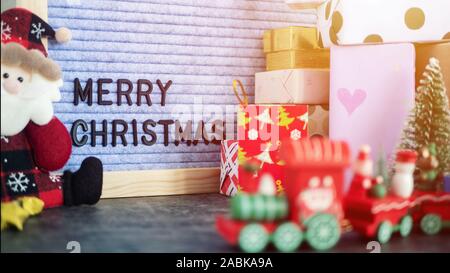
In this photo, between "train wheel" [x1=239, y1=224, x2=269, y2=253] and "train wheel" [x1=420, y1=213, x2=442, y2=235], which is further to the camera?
"train wheel" [x1=420, y1=213, x2=442, y2=235]

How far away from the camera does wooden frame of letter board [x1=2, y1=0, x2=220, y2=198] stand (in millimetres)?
1417

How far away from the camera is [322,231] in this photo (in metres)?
0.88

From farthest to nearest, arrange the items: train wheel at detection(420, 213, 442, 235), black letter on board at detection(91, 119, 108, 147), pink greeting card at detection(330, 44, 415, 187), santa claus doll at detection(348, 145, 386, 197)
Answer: black letter on board at detection(91, 119, 108, 147)
pink greeting card at detection(330, 44, 415, 187)
train wheel at detection(420, 213, 442, 235)
santa claus doll at detection(348, 145, 386, 197)

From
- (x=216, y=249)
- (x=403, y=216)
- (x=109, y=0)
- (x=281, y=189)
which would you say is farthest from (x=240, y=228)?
(x=109, y=0)

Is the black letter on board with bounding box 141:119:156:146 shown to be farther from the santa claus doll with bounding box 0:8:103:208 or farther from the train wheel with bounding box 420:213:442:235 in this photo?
the train wheel with bounding box 420:213:442:235

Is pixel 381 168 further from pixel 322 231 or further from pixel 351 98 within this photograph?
pixel 351 98

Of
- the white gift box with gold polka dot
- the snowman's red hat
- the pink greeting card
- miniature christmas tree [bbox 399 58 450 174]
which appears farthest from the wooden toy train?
the snowman's red hat

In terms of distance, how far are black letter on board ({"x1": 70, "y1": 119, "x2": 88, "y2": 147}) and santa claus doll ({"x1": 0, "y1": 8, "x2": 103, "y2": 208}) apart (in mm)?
118

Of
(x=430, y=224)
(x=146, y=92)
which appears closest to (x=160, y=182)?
(x=146, y=92)

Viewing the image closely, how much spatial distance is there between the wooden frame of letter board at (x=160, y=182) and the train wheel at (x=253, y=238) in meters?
0.65

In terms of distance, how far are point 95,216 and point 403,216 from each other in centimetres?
60

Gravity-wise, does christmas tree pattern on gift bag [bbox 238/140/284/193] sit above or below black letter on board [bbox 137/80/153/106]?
below

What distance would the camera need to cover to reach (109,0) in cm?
141
